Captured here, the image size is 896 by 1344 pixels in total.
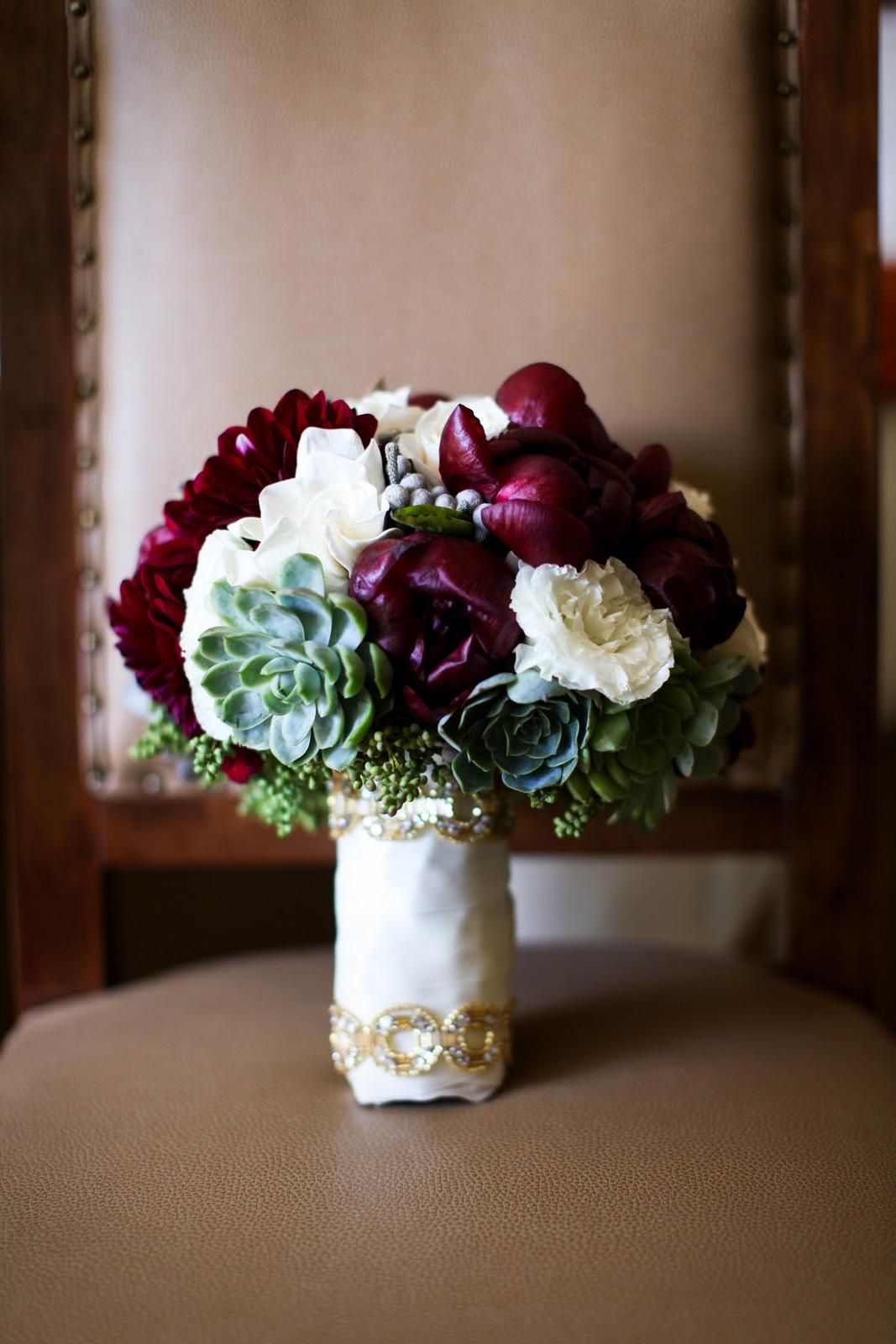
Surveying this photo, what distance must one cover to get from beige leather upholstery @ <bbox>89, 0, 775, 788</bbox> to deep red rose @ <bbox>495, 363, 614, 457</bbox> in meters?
0.16

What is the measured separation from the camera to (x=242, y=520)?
0.42 metres

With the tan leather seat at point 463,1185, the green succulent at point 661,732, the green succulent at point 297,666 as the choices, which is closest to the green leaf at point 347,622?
the green succulent at point 297,666

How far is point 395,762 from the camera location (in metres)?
0.41

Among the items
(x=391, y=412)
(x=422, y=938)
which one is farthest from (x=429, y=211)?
(x=422, y=938)

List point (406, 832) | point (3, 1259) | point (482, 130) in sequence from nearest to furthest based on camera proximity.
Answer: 1. point (3, 1259)
2. point (406, 832)
3. point (482, 130)

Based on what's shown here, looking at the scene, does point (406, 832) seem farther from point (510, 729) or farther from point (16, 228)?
point (16, 228)

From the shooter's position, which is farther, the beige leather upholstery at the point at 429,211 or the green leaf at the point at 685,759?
the beige leather upholstery at the point at 429,211

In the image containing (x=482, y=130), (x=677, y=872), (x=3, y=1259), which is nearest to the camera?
(x=3, y=1259)

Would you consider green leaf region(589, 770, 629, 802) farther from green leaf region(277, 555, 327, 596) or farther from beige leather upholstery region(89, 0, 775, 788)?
beige leather upholstery region(89, 0, 775, 788)

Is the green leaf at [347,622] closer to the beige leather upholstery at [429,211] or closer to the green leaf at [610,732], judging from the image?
the green leaf at [610,732]

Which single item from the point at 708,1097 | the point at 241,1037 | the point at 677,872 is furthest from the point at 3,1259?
the point at 677,872

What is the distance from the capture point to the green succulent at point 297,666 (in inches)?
15.4

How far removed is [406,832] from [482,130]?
426 mm

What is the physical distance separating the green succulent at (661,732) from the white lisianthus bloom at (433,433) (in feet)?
0.42
